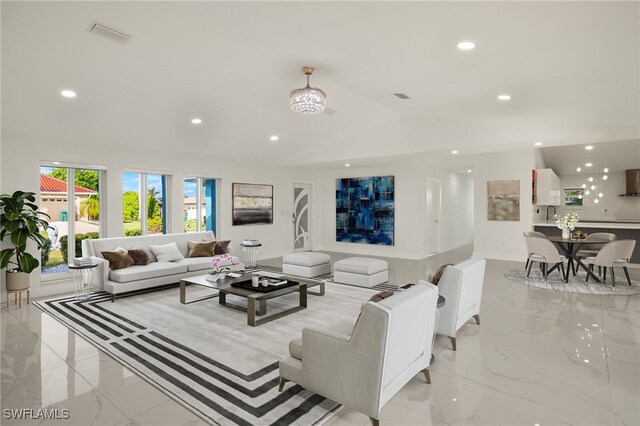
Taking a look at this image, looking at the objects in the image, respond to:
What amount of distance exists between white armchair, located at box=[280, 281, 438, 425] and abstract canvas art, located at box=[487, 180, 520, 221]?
732 centimetres

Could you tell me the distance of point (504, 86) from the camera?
163 inches

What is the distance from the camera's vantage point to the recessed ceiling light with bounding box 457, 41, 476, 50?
3.08 metres

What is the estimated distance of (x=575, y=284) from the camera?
238 inches

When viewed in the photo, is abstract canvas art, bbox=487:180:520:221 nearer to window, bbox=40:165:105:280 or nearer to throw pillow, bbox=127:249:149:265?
throw pillow, bbox=127:249:149:265

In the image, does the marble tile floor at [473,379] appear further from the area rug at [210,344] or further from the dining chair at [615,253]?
the dining chair at [615,253]

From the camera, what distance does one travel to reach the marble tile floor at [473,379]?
7.71 ft

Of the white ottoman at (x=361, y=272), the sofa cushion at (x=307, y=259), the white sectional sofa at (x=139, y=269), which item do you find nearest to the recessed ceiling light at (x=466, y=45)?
the white ottoman at (x=361, y=272)

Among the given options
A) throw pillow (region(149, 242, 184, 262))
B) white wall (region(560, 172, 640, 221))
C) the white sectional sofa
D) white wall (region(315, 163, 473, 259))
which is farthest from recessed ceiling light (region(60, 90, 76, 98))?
white wall (region(560, 172, 640, 221))

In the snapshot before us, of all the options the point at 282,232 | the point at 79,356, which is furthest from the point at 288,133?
the point at 79,356

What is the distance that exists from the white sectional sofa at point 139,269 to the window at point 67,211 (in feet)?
2.55

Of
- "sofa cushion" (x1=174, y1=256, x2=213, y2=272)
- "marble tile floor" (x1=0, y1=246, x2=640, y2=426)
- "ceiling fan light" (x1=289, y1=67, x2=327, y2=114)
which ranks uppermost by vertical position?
"ceiling fan light" (x1=289, y1=67, x2=327, y2=114)

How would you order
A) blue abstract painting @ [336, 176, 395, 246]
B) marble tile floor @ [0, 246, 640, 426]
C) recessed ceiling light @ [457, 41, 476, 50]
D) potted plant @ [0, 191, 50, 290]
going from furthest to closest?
blue abstract painting @ [336, 176, 395, 246] → potted plant @ [0, 191, 50, 290] → recessed ceiling light @ [457, 41, 476, 50] → marble tile floor @ [0, 246, 640, 426]

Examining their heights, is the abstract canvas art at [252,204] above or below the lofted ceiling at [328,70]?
Result: below

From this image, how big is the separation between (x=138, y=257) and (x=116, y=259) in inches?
13.6
